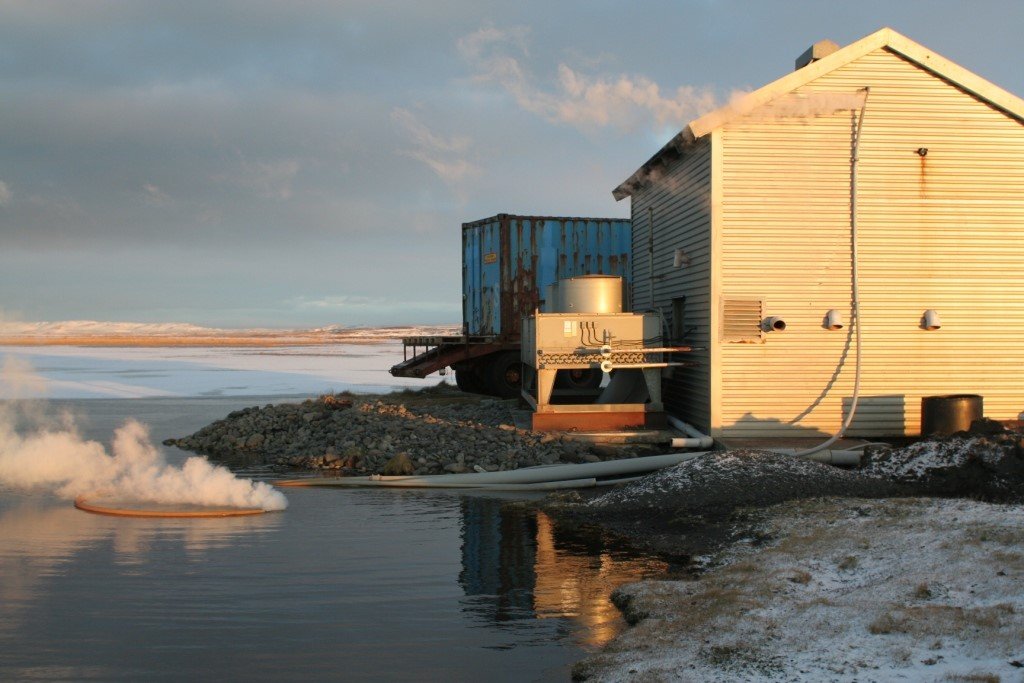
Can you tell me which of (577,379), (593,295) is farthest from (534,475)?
(577,379)

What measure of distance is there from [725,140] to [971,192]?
4.14 metres

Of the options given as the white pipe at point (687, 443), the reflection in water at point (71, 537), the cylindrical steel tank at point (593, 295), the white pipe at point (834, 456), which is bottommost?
the reflection in water at point (71, 537)

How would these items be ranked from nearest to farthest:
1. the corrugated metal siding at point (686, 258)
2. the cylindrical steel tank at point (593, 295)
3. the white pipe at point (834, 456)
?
the white pipe at point (834, 456), the corrugated metal siding at point (686, 258), the cylindrical steel tank at point (593, 295)

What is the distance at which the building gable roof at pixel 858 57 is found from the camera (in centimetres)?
1512

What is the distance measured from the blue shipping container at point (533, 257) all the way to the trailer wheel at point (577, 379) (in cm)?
156

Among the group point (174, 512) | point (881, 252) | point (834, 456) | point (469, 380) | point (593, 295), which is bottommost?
point (174, 512)

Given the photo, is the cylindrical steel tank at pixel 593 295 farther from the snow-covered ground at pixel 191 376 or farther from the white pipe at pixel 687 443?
the snow-covered ground at pixel 191 376

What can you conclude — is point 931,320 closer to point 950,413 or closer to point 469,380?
point 950,413

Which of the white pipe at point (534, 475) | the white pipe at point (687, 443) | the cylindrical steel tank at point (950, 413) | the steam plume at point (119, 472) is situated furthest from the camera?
the white pipe at point (687, 443)

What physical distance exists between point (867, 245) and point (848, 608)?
387 inches

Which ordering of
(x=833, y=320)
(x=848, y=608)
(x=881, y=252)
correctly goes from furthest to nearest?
1. (x=881, y=252)
2. (x=833, y=320)
3. (x=848, y=608)

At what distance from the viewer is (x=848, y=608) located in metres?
6.96

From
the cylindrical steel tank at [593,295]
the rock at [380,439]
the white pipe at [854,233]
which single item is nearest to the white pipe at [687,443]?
the rock at [380,439]

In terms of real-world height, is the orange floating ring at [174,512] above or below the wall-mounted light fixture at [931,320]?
below
